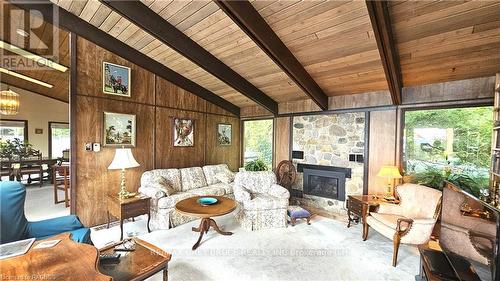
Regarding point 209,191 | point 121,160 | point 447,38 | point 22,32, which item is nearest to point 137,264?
point 121,160

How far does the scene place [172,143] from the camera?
179 inches

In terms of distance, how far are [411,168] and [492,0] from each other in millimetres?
2458

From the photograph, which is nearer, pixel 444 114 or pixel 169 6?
pixel 169 6

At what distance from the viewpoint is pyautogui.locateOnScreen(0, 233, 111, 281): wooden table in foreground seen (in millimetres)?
1205

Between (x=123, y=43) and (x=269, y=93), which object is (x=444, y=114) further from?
(x=123, y=43)

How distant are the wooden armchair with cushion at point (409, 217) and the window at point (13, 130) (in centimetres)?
989

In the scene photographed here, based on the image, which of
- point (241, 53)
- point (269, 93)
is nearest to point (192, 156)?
point (269, 93)

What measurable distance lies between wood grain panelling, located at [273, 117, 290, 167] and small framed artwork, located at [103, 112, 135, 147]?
3.19 m

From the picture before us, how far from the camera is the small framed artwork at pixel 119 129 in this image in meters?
3.61

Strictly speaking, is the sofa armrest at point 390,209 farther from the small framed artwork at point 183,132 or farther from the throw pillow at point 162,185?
the small framed artwork at point 183,132

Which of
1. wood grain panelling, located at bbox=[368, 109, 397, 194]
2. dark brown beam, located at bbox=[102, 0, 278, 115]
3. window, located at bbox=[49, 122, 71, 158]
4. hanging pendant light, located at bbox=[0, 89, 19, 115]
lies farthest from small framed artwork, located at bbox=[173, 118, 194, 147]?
window, located at bbox=[49, 122, 71, 158]

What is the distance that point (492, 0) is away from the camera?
1.89 metres

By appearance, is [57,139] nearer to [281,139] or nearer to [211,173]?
[211,173]

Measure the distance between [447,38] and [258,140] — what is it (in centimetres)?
420
